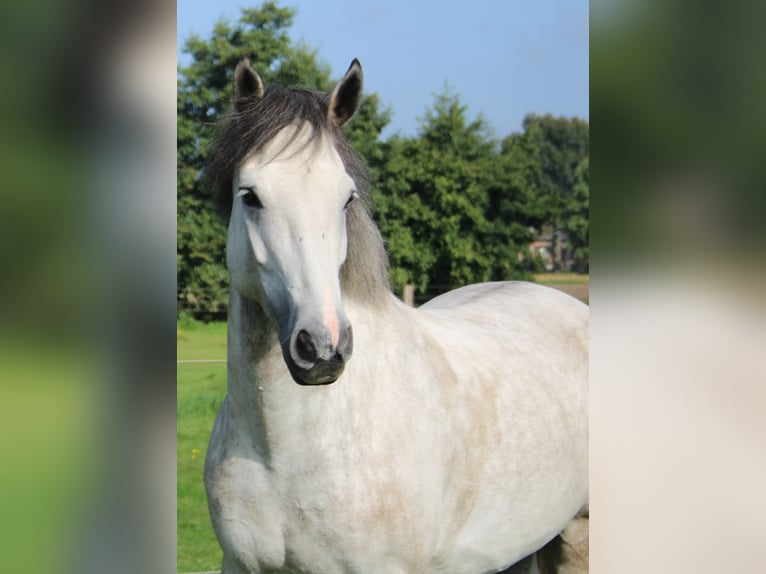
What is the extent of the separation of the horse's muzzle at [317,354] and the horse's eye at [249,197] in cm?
34

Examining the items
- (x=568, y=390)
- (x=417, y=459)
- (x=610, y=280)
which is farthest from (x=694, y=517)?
(x=568, y=390)

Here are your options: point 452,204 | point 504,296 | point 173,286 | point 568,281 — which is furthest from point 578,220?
point 173,286

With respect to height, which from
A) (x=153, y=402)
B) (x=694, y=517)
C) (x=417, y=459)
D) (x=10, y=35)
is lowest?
(x=417, y=459)

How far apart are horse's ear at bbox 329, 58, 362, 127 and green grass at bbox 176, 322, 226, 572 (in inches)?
122

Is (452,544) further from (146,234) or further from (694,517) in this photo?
(146,234)

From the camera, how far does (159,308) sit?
2.46 ft

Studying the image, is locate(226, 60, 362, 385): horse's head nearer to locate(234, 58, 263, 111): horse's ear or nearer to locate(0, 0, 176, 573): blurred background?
locate(234, 58, 263, 111): horse's ear

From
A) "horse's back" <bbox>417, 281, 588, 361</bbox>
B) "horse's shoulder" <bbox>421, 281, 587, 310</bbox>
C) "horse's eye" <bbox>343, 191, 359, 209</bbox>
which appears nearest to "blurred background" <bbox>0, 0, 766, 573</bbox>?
"horse's eye" <bbox>343, 191, 359, 209</bbox>

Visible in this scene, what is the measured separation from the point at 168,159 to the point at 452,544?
1.76m

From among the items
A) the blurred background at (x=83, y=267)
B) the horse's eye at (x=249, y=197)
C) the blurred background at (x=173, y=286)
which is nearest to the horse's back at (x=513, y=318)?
the horse's eye at (x=249, y=197)

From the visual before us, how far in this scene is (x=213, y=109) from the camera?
934 cm

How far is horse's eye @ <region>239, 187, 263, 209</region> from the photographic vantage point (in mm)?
1750

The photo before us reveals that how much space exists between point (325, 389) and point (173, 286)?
119 centimetres

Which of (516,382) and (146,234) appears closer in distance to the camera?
(146,234)
